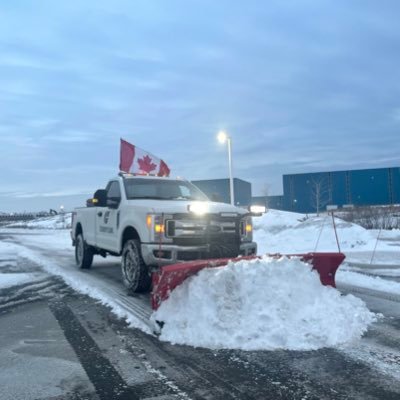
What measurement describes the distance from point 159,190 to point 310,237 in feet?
32.1

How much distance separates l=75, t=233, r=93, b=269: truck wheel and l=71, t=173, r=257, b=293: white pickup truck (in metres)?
2.38

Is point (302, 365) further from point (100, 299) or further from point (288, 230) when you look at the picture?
point (288, 230)

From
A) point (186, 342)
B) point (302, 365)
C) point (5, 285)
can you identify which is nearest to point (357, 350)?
point (302, 365)

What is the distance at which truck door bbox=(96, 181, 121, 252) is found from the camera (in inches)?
341

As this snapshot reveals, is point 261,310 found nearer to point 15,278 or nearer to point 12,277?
point 15,278

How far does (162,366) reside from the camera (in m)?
4.41

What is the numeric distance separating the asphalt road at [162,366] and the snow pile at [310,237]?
9.39 meters

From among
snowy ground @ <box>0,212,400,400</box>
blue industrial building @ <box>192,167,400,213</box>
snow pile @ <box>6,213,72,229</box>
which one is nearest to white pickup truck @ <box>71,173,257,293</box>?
snowy ground @ <box>0,212,400,400</box>

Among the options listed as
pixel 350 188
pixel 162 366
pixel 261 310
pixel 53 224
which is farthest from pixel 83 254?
pixel 350 188

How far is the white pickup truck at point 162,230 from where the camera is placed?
7.14 m

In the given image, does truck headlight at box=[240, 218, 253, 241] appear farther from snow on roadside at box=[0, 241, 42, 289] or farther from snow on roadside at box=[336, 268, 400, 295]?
snow on roadside at box=[0, 241, 42, 289]

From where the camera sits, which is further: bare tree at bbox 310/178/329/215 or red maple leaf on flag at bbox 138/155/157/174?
bare tree at bbox 310/178/329/215

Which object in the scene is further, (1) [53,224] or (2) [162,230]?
(1) [53,224]

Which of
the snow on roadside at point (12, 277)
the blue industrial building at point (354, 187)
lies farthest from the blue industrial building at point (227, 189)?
the snow on roadside at point (12, 277)
